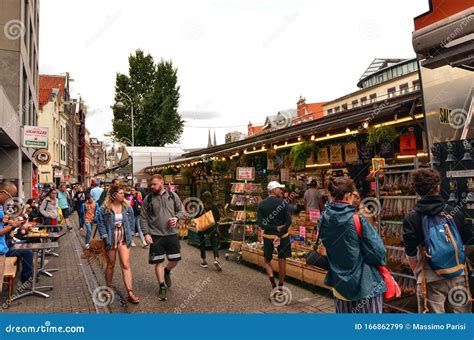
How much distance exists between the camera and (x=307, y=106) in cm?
5191

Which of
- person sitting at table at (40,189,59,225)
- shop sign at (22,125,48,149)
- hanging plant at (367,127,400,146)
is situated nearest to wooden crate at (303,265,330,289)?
hanging plant at (367,127,400,146)

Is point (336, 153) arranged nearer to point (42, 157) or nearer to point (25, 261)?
point (25, 261)

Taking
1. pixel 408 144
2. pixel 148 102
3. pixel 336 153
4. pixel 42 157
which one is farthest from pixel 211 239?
pixel 148 102

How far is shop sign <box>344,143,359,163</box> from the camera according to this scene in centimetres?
705

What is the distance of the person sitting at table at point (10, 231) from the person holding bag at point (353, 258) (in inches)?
180

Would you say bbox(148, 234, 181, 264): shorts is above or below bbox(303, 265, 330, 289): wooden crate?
above

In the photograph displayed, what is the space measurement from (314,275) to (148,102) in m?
33.2

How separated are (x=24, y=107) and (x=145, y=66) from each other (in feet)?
80.9

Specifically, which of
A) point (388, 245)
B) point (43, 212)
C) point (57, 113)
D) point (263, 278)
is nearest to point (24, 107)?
point (43, 212)

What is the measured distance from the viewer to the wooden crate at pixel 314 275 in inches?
229

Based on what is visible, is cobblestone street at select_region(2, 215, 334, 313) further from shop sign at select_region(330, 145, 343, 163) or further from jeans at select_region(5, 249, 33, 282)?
shop sign at select_region(330, 145, 343, 163)

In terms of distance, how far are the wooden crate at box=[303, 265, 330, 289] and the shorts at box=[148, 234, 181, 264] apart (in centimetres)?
227

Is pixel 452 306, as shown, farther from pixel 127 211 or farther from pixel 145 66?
pixel 145 66

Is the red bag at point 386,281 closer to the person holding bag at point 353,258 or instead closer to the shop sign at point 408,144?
the person holding bag at point 353,258
